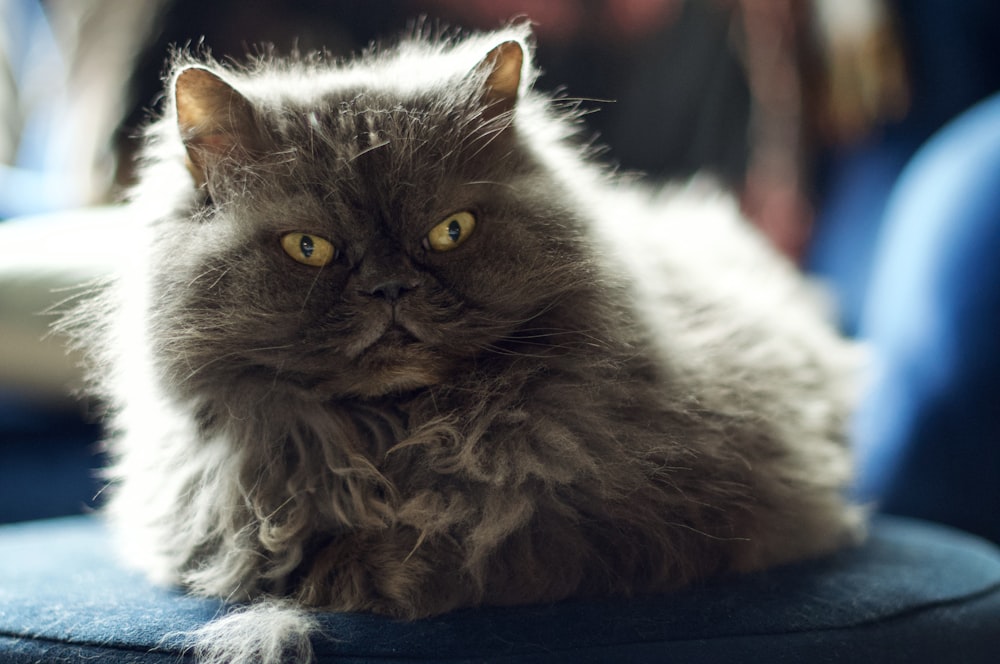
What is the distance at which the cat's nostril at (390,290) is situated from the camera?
938mm

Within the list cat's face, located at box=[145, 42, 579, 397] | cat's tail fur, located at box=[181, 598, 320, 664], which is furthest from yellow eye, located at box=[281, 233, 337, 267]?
cat's tail fur, located at box=[181, 598, 320, 664]

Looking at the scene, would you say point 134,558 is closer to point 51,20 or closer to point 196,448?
point 196,448

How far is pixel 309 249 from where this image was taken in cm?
99

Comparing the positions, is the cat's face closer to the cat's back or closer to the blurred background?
the cat's back

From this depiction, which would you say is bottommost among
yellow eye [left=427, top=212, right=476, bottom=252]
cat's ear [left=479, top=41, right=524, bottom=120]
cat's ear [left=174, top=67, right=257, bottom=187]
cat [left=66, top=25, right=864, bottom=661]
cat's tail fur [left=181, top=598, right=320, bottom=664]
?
cat's tail fur [left=181, top=598, right=320, bottom=664]

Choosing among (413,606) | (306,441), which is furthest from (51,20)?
(413,606)

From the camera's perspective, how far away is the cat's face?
96cm

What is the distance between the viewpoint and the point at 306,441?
1038mm

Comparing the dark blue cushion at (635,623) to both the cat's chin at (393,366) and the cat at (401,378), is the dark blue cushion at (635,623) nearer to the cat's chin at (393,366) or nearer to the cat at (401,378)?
the cat at (401,378)

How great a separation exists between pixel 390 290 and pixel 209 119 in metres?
0.35

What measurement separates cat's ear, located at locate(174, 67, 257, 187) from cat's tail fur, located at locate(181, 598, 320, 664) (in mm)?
551

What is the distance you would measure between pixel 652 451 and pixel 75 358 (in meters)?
1.18

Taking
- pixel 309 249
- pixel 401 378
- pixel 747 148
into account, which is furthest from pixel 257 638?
pixel 747 148

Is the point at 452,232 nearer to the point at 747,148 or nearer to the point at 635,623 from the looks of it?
the point at 635,623
